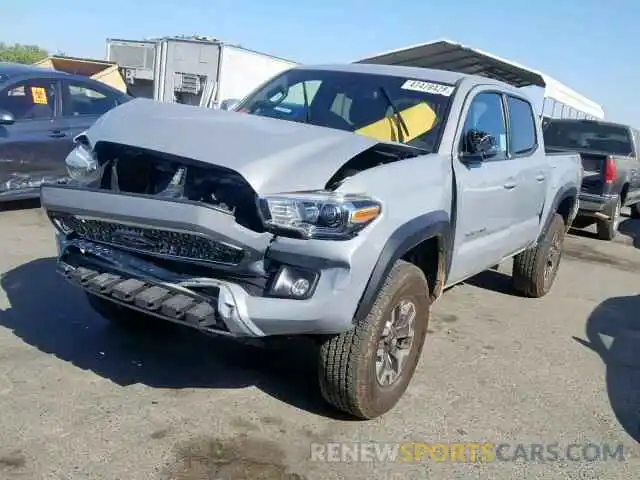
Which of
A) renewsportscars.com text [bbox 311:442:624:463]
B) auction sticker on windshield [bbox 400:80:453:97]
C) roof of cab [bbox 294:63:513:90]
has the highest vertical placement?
roof of cab [bbox 294:63:513:90]

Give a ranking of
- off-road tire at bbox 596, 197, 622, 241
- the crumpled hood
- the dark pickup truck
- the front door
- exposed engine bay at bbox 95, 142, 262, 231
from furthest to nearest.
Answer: off-road tire at bbox 596, 197, 622, 241 → the dark pickup truck → the front door → exposed engine bay at bbox 95, 142, 262, 231 → the crumpled hood

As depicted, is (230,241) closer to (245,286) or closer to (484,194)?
(245,286)

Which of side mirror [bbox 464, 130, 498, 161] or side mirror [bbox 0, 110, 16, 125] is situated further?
side mirror [bbox 0, 110, 16, 125]

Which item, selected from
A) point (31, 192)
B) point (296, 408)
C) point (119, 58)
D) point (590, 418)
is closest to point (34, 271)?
point (31, 192)

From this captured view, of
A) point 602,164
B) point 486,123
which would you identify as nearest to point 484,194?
point 486,123

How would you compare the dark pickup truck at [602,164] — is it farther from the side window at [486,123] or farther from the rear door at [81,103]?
the rear door at [81,103]

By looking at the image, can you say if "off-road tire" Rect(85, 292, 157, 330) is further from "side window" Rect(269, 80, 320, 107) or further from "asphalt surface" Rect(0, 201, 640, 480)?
"side window" Rect(269, 80, 320, 107)

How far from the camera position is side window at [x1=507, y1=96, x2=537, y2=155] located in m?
5.21

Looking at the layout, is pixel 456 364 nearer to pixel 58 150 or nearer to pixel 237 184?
pixel 237 184

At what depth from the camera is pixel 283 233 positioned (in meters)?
3.01

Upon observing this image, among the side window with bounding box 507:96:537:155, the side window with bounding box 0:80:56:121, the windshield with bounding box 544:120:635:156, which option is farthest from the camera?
the windshield with bounding box 544:120:635:156

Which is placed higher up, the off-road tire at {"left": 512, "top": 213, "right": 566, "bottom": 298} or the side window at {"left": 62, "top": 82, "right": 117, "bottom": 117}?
the side window at {"left": 62, "top": 82, "right": 117, "bottom": 117}

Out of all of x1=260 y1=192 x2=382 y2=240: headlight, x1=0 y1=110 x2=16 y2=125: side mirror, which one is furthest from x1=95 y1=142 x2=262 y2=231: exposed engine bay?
x1=0 y1=110 x2=16 y2=125: side mirror

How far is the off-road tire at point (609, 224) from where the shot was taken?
1016 centimetres
